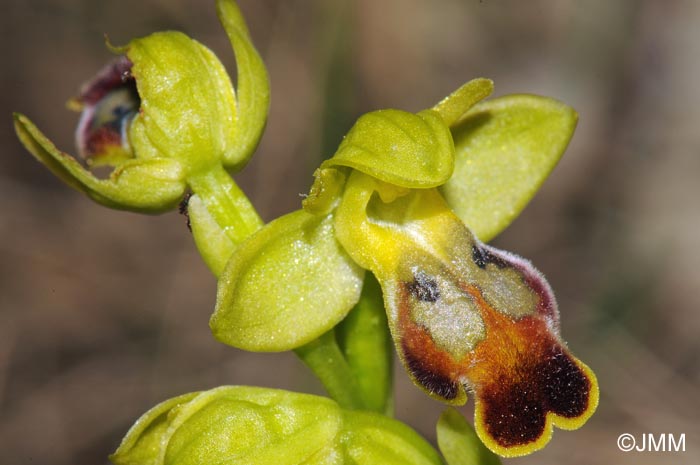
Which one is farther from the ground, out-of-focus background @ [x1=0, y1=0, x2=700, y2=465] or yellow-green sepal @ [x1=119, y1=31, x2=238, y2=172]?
yellow-green sepal @ [x1=119, y1=31, x2=238, y2=172]

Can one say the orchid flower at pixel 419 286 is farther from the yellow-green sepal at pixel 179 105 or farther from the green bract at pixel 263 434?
the yellow-green sepal at pixel 179 105

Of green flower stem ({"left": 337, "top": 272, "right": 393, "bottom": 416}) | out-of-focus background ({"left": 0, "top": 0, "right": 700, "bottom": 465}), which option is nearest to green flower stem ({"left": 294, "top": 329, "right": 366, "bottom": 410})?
green flower stem ({"left": 337, "top": 272, "right": 393, "bottom": 416})

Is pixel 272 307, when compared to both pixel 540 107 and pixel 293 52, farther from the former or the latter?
pixel 293 52

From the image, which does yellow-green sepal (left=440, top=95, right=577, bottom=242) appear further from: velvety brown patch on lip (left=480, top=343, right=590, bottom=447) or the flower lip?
the flower lip

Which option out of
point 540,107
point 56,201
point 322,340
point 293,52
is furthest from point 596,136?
point 322,340

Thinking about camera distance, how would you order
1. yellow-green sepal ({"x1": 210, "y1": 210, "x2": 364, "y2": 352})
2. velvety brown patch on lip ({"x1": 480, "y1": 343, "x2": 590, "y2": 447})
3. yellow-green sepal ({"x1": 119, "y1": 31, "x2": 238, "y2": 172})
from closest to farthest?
velvety brown patch on lip ({"x1": 480, "y1": 343, "x2": 590, "y2": 447}) < yellow-green sepal ({"x1": 210, "y1": 210, "x2": 364, "y2": 352}) < yellow-green sepal ({"x1": 119, "y1": 31, "x2": 238, "y2": 172})

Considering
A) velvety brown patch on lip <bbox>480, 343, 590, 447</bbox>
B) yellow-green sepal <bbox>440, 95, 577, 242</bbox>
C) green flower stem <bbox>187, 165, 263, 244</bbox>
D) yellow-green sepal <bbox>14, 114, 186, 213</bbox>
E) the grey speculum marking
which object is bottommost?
velvety brown patch on lip <bbox>480, 343, 590, 447</bbox>

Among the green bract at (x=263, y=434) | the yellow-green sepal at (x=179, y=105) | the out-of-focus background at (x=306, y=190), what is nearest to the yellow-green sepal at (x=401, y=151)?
the yellow-green sepal at (x=179, y=105)

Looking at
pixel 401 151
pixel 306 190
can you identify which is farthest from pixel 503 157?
pixel 306 190
